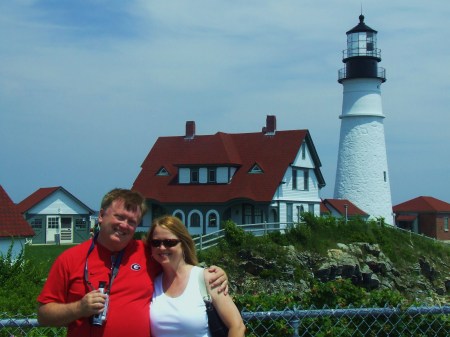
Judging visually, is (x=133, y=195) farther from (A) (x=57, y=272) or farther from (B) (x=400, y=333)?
(B) (x=400, y=333)

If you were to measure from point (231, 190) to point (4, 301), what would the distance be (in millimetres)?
26129

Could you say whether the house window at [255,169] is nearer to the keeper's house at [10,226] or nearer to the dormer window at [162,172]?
the dormer window at [162,172]

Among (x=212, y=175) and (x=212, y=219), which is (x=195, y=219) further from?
(x=212, y=175)

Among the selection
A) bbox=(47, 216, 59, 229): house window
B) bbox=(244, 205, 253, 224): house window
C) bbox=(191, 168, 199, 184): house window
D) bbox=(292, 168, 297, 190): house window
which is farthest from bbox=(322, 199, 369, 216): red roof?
bbox=(47, 216, 59, 229): house window

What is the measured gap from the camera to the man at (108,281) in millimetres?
3676

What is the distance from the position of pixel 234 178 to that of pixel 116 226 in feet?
102

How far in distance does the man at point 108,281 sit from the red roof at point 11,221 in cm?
1926

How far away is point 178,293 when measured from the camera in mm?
3797

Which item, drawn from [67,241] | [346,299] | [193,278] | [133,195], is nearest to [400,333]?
[346,299]

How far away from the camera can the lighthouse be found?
1505 inches

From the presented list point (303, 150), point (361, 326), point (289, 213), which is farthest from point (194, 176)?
point (361, 326)

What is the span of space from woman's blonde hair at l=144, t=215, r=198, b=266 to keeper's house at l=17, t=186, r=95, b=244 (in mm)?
36103

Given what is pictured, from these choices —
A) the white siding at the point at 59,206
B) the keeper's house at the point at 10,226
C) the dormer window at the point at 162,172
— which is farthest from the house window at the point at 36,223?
the keeper's house at the point at 10,226

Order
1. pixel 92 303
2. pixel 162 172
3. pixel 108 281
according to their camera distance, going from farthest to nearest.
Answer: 1. pixel 162 172
2. pixel 108 281
3. pixel 92 303
